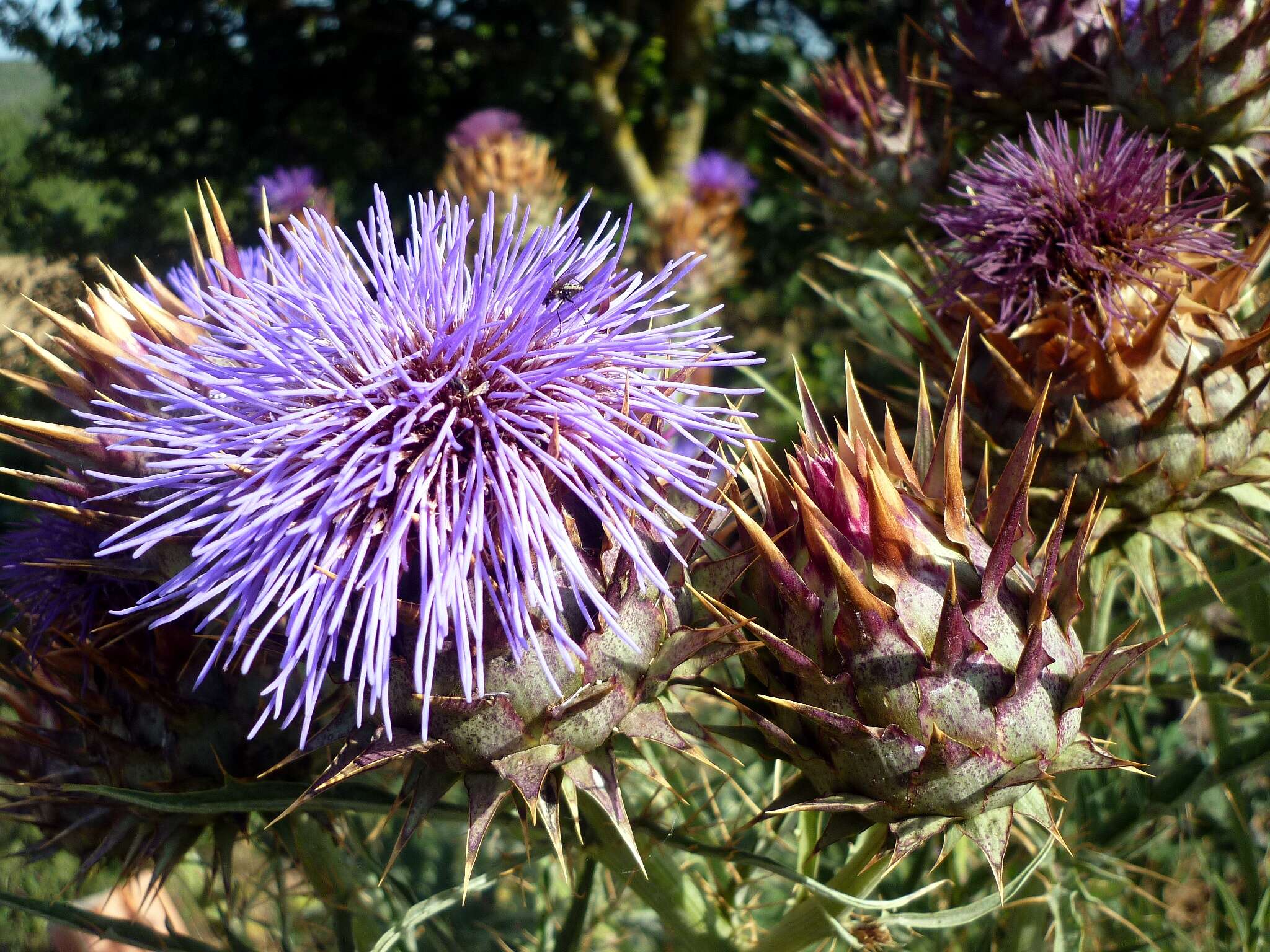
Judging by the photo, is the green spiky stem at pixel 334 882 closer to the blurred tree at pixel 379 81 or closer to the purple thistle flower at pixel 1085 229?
the purple thistle flower at pixel 1085 229

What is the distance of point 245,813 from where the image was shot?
1.18 meters

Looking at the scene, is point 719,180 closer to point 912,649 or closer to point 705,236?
point 705,236

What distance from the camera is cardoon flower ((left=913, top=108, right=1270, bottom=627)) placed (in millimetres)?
1181

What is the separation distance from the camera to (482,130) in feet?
11.1

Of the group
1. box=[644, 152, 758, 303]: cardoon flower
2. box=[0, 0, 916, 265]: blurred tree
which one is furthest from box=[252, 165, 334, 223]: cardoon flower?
box=[644, 152, 758, 303]: cardoon flower

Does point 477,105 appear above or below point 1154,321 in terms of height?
above

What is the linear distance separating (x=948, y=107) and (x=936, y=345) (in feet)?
2.15

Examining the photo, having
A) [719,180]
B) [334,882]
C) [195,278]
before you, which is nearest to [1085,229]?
[195,278]

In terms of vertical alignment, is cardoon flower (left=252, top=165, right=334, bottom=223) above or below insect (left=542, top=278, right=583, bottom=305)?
above

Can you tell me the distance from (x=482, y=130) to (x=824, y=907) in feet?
9.74

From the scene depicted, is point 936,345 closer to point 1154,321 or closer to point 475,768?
point 1154,321

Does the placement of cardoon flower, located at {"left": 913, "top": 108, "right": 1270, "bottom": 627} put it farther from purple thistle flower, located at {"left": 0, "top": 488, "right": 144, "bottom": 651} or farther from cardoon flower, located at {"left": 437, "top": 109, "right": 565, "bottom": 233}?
cardoon flower, located at {"left": 437, "top": 109, "right": 565, "bottom": 233}

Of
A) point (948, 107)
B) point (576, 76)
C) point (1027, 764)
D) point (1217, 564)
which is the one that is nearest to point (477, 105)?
point (576, 76)

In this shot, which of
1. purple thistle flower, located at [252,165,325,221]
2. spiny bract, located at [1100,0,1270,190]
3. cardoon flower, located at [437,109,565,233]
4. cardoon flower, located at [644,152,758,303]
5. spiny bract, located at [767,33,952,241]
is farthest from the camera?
cardoon flower, located at [644,152,758,303]
